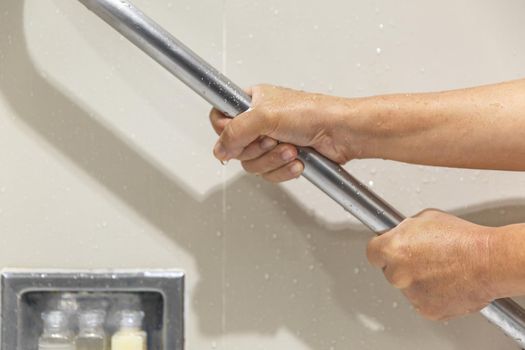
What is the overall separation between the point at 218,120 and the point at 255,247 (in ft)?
0.56

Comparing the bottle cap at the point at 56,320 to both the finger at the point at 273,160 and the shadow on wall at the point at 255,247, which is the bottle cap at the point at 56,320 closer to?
the shadow on wall at the point at 255,247

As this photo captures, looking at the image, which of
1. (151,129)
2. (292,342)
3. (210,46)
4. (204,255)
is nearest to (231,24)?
(210,46)

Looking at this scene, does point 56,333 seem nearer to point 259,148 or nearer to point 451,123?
point 259,148

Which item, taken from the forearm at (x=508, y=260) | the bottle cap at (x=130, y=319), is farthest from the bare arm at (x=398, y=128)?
the bottle cap at (x=130, y=319)

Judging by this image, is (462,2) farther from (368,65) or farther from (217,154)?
(217,154)

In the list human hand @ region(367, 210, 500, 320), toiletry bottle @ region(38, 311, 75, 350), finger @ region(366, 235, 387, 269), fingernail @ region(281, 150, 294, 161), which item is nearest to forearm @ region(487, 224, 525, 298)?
human hand @ region(367, 210, 500, 320)

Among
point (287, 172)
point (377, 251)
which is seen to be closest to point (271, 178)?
point (287, 172)

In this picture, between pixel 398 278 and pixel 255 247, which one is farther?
pixel 255 247

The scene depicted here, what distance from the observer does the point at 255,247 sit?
74 centimetres

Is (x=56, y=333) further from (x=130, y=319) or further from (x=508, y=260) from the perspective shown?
(x=508, y=260)

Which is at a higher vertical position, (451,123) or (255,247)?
(451,123)

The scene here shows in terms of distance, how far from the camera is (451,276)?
600 mm

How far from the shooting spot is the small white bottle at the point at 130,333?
0.70 metres

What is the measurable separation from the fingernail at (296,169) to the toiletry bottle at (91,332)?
28 cm
